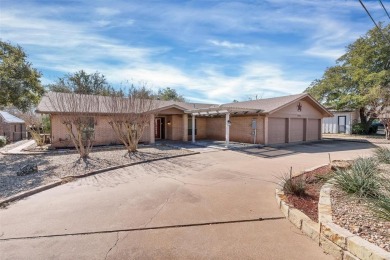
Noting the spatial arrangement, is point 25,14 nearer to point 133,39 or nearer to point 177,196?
→ point 133,39

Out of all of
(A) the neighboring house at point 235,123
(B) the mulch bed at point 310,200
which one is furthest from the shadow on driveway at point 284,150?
(B) the mulch bed at point 310,200

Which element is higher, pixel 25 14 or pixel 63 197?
pixel 25 14

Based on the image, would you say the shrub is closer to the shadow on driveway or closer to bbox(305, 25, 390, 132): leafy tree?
the shadow on driveway

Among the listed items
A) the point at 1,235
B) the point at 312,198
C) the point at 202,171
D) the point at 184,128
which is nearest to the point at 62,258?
the point at 1,235

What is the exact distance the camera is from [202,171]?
8844mm

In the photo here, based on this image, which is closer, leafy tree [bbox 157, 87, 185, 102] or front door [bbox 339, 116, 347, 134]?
front door [bbox 339, 116, 347, 134]

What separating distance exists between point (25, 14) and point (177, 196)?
8112 mm

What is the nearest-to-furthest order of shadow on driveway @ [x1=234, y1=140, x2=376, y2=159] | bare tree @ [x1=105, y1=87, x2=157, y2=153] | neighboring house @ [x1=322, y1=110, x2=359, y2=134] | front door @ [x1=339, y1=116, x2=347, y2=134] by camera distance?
bare tree @ [x1=105, y1=87, x2=157, y2=153], shadow on driveway @ [x1=234, y1=140, x2=376, y2=159], neighboring house @ [x1=322, y1=110, x2=359, y2=134], front door @ [x1=339, y1=116, x2=347, y2=134]

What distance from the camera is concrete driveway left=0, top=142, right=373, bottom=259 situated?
350 centimetres

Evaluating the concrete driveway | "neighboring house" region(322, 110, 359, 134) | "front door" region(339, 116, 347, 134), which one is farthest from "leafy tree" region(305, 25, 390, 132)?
the concrete driveway

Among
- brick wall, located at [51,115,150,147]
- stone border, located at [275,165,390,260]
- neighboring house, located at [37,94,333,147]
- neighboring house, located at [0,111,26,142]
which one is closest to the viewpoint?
stone border, located at [275,165,390,260]

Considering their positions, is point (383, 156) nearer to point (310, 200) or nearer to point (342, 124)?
point (310, 200)

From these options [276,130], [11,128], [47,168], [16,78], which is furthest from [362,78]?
[11,128]

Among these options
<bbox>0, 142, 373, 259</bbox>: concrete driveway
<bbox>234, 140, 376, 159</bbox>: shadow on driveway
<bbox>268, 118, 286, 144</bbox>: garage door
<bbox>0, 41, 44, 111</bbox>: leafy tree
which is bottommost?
<bbox>0, 142, 373, 259</bbox>: concrete driveway
